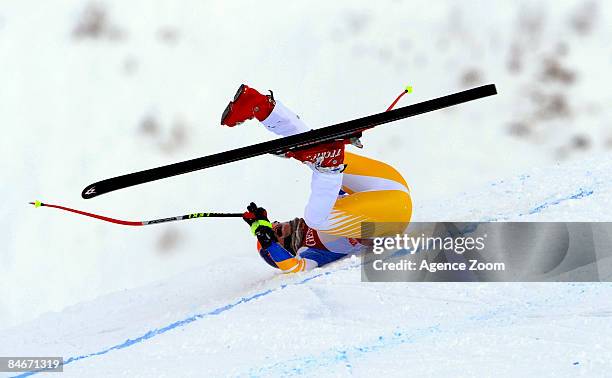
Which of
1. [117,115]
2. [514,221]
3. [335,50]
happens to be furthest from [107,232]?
[514,221]

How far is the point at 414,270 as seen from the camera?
4.30 feet

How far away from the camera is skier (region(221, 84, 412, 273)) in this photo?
1.33 metres

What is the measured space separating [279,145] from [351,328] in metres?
0.31

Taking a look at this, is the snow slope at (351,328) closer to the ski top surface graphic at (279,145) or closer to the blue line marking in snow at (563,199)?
the blue line marking in snow at (563,199)

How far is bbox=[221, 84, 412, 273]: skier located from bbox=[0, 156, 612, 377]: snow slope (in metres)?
0.06

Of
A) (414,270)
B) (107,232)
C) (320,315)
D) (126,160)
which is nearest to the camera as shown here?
(320,315)


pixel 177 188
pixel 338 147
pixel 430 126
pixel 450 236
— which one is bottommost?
pixel 450 236

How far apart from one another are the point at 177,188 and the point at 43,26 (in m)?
0.65

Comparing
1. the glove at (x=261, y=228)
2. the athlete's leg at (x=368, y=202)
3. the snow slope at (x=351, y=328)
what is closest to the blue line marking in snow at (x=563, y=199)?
the snow slope at (x=351, y=328)

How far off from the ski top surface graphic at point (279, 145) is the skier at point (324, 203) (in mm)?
43

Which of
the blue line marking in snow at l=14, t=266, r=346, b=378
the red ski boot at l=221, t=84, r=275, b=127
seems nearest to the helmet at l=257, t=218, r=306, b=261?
the blue line marking in snow at l=14, t=266, r=346, b=378

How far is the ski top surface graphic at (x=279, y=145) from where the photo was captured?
1208 millimetres

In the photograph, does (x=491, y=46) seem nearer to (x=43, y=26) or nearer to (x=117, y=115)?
(x=117, y=115)

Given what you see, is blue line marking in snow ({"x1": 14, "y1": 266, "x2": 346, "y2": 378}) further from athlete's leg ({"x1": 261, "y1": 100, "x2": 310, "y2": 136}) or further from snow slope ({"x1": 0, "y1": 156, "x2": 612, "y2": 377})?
athlete's leg ({"x1": 261, "y1": 100, "x2": 310, "y2": 136})
